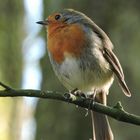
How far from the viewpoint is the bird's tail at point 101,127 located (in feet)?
14.2

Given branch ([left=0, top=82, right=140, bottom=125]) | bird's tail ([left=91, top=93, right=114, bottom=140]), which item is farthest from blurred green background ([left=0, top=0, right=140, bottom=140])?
branch ([left=0, top=82, right=140, bottom=125])

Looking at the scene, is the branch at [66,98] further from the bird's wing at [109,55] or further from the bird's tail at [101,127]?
the bird's wing at [109,55]

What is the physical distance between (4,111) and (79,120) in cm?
240

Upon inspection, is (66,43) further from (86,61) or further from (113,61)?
(113,61)

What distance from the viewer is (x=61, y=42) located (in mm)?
4359

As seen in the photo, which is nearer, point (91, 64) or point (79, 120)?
point (91, 64)

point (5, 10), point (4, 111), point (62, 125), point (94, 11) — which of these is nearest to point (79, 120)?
point (62, 125)

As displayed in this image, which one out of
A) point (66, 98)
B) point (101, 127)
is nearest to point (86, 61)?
point (101, 127)

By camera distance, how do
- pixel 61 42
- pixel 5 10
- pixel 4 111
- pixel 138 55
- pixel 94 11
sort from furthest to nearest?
pixel 5 10 → pixel 4 111 → pixel 94 11 → pixel 138 55 → pixel 61 42

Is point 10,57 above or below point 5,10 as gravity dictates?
below

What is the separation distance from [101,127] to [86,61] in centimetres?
55

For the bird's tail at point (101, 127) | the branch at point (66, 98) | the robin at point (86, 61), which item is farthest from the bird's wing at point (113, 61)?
the branch at point (66, 98)

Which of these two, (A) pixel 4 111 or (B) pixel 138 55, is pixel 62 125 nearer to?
(B) pixel 138 55

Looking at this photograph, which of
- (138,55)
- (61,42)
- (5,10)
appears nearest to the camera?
(61,42)
